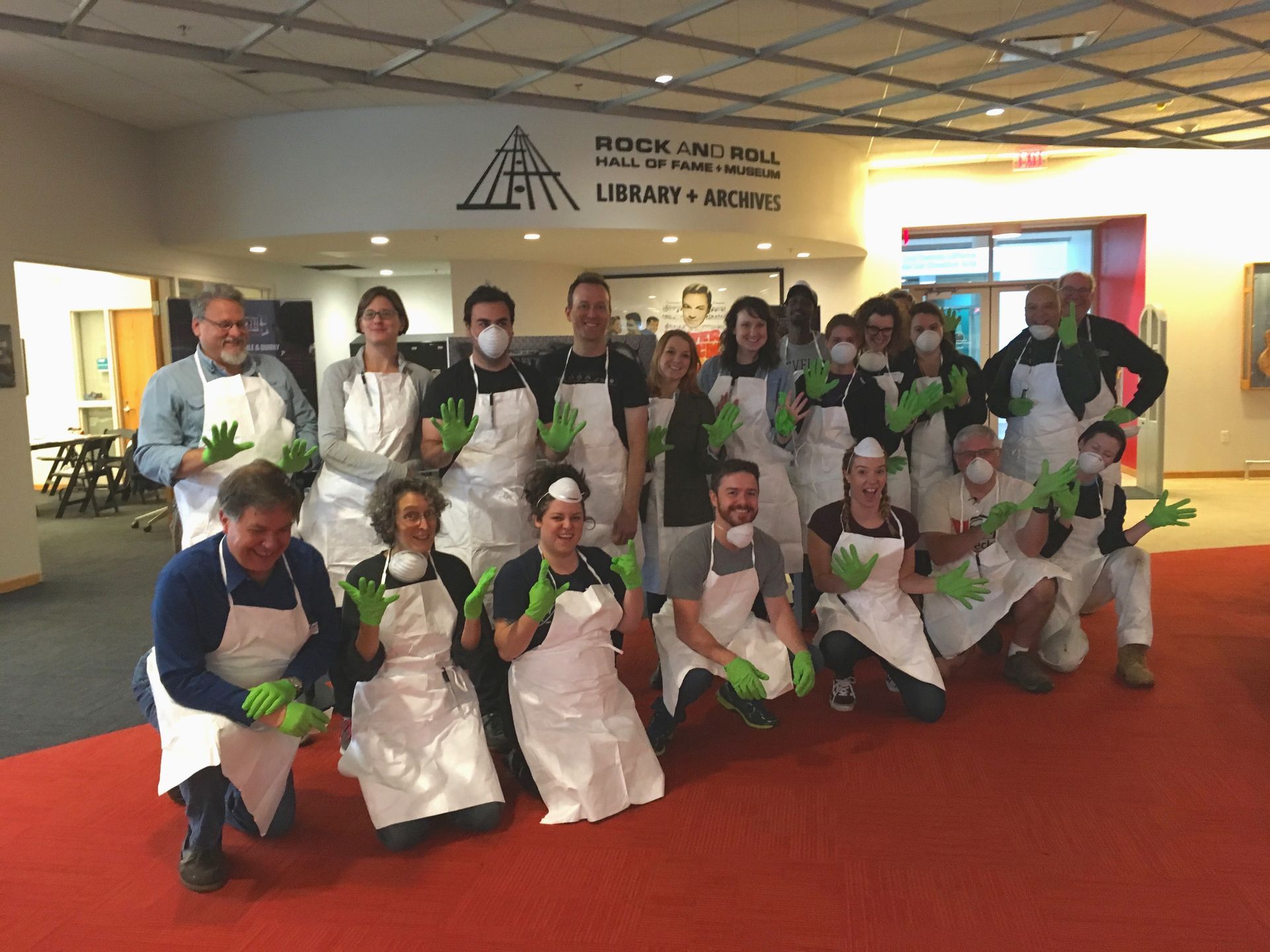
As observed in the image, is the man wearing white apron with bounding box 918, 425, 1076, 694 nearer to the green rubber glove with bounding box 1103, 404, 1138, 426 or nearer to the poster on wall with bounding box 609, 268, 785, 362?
the green rubber glove with bounding box 1103, 404, 1138, 426

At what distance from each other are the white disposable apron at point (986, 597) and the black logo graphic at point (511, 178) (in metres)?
4.82

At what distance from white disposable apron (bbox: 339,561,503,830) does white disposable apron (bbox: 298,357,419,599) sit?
0.61 metres

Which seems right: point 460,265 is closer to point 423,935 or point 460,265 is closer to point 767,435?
point 767,435

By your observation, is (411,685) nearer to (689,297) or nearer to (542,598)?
(542,598)

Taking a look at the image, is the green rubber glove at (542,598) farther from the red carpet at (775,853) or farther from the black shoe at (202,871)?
the black shoe at (202,871)

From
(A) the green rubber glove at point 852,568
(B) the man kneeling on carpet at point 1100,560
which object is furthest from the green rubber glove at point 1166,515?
(A) the green rubber glove at point 852,568

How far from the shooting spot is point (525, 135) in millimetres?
7191

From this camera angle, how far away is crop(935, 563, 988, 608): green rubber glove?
3.27m

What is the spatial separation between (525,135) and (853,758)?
5.80 metres

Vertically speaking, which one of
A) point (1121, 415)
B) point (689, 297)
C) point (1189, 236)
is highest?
point (1189, 236)

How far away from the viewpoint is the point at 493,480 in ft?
10.3

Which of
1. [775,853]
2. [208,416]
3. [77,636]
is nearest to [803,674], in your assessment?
[775,853]

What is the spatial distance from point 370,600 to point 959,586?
206 cm

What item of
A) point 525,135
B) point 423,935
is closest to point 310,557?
point 423,935
